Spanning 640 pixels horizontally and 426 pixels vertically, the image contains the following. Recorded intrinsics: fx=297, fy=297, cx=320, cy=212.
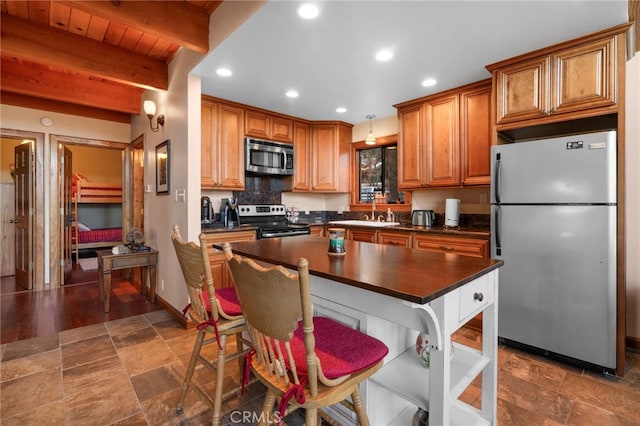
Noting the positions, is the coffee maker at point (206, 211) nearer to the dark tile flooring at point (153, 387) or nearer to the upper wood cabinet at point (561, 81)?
the dark tile flooring at point (153, 387)

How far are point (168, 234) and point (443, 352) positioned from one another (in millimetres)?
3107

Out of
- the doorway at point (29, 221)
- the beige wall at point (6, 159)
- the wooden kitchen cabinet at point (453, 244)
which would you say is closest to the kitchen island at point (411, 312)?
the wooden kitchen cabinet at point (453, 244)

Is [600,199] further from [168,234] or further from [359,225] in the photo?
[168,234]

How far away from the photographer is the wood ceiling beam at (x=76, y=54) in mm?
2471

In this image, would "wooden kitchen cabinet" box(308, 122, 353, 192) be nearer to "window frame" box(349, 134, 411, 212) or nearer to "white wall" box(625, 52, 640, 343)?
"window frame" box(349, 134, 411, 212)

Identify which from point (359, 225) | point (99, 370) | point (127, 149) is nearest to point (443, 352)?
point (99, 370)

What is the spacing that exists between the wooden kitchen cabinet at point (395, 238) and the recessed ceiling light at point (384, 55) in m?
1.73

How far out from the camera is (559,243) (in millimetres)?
2248

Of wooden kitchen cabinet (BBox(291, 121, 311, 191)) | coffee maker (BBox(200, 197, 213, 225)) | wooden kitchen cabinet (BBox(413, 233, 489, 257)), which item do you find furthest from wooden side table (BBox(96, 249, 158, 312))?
wooden kitchen cabinet (BBox(413, 233, 489, 257))

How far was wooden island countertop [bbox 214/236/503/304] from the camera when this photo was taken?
41.3 inches

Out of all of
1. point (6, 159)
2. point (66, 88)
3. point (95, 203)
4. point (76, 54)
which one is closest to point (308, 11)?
point (76, 54)

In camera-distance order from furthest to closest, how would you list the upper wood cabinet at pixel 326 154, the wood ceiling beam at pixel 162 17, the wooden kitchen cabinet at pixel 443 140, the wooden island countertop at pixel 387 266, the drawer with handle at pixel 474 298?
the upper wood cabinet at pixel 326 154 < the wooden kitchen cabinet at pixel 443 140 < the wood ceiling beam at pixel 162 17 < the drawer with handle at pixel 474 298 < the wooden island countertop at pixel 387 266

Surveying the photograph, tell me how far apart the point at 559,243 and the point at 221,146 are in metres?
3.40

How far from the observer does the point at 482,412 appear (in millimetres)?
1504
